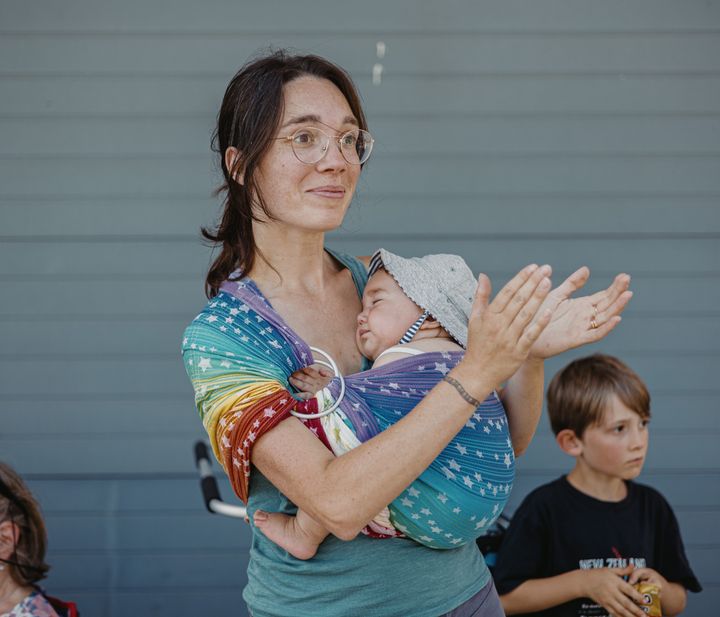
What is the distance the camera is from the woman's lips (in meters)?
2.21

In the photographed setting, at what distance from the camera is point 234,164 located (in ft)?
7.52

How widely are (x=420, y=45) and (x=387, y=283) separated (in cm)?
222

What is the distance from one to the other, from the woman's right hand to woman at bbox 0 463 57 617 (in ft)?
5.78

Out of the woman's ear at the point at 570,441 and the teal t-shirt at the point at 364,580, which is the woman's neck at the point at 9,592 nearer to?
the teal t-shirt at the point at 364,580

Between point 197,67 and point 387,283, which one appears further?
point 197,67

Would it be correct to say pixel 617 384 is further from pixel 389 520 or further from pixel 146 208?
pixel 146 208

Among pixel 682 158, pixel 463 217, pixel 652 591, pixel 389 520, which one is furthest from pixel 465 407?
pixel 682 158

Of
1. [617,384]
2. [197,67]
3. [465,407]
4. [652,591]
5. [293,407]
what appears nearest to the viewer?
[465,407]

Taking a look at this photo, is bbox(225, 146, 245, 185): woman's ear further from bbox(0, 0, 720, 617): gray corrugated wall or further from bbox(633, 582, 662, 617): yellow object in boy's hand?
bbox(0, 0, 720, 617): gray corrugated wall

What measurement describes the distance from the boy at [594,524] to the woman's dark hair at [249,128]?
136cm

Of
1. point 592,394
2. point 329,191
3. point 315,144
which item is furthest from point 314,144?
point 592,394

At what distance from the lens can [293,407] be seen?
2.00 m

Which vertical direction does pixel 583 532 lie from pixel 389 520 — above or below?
below

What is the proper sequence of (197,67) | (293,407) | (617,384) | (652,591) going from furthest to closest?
(197,67) → (617,384) → (652,591) → (293,407)
